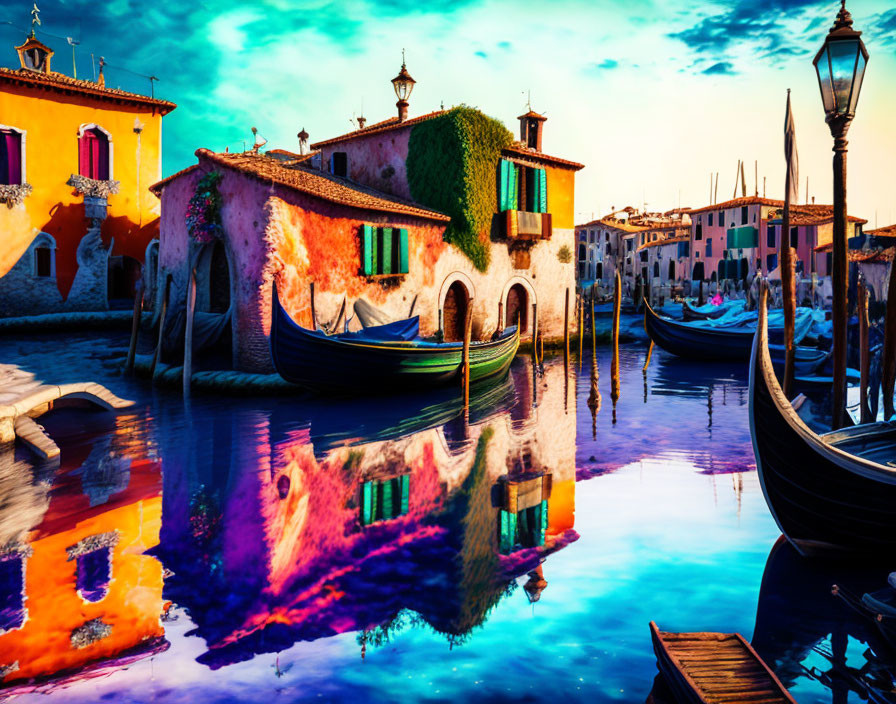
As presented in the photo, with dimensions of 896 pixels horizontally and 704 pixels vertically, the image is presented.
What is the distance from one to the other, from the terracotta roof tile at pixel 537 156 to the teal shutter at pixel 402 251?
451 cm

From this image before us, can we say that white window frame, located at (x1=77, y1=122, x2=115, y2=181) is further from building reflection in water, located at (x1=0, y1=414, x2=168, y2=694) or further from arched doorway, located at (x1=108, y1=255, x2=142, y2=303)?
Result: building reflection in water, located at (x1=0, y1=414, x2=168, y2=694)

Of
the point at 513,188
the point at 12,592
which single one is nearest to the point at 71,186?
the point at 513,188

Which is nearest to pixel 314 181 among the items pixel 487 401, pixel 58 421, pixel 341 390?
pixel 341 390

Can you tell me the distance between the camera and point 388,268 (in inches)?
549

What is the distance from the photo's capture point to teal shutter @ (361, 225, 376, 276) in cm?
1332

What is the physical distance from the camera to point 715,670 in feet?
10.8

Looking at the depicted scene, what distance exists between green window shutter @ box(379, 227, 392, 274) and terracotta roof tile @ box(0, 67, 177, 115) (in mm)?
8751

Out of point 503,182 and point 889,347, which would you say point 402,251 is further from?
point 889,347

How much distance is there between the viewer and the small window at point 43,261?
53.8 feet

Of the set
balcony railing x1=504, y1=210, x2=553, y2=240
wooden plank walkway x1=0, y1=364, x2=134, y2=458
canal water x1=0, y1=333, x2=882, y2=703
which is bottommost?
canal water x1=0, y1=333, x2=882, y2=703

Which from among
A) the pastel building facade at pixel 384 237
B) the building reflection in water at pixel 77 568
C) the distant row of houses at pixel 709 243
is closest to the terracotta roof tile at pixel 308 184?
the pastel building facade at pixel 384 237

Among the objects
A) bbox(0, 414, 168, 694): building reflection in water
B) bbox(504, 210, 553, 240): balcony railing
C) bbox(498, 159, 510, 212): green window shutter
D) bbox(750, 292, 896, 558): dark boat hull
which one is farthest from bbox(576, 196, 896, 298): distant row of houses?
bbox(0, 414, 168, 694): building reflection in water

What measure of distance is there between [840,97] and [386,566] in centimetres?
442

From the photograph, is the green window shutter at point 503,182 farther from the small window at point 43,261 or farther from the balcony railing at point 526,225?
the small window at point 43,261
